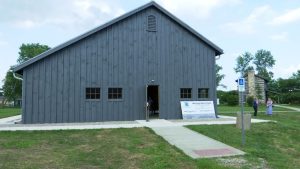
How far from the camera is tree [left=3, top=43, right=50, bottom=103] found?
245 feet

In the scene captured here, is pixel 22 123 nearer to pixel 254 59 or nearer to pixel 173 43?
pixel 173 43

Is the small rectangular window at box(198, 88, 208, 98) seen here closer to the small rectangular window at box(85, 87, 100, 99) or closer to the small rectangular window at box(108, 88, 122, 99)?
the small rectangular window at box(108, 88, 122, 99)

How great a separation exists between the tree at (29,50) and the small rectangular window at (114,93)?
58403 millimetres

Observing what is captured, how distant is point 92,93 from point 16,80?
60.7 meters

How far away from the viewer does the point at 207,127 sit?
52.5ft

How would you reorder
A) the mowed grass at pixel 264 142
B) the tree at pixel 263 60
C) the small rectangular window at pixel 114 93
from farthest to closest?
the tree at pixel 263 60 < the small rectangular window at pixel 114 93 < the mowed grass at pixel 264 142

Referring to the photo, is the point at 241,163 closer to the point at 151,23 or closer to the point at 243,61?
the point at 151,23

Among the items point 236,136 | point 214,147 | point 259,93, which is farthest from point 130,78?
point 259,93

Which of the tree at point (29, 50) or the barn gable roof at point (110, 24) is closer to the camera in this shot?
the barn gable roof at point (110, 24)

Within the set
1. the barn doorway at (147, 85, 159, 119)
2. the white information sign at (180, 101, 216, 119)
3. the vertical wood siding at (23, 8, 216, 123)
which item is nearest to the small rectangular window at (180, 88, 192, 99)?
the vertical wood siding at (23, 8, 216, 123)

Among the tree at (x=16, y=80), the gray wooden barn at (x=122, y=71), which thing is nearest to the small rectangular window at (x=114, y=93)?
the gray wooden barn at (x=122, y=71)

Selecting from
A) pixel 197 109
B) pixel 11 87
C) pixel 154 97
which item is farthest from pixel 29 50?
pixel 197 109

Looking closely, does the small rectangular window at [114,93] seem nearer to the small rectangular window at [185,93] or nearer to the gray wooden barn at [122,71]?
the gray wooden barn at [122,71]

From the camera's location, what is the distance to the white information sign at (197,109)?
831 inches
